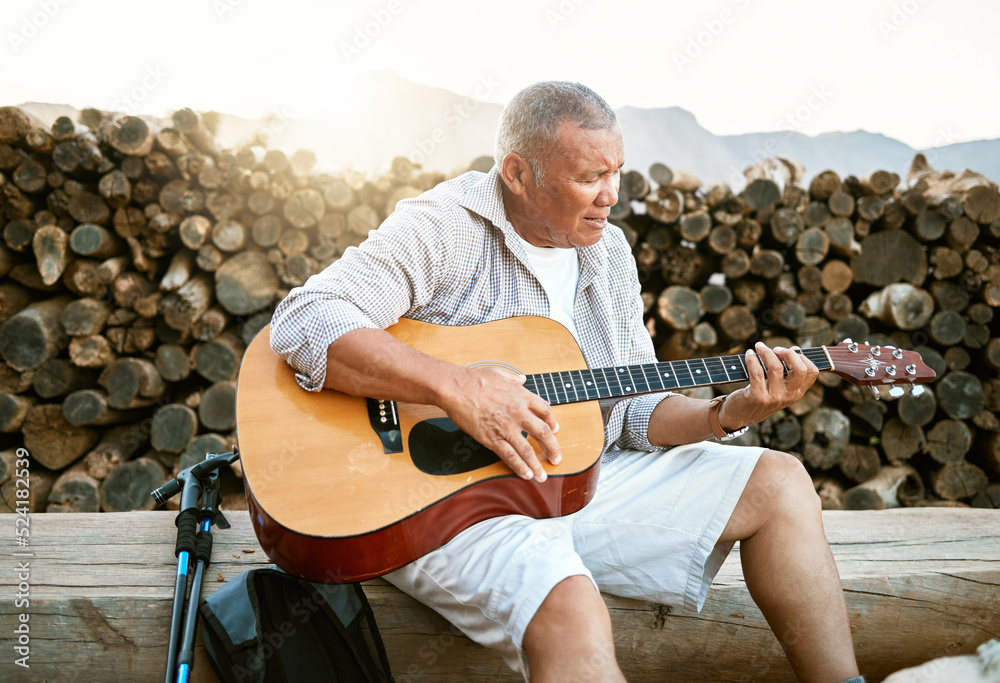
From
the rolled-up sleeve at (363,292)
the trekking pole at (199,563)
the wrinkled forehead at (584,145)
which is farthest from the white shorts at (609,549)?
the wrinkled forehead at (584,145)

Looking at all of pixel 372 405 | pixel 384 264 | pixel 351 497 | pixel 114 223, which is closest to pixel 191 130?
pixel 114 223

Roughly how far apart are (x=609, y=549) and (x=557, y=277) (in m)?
0.83

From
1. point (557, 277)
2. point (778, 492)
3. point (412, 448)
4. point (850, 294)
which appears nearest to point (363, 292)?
point (412, 448)

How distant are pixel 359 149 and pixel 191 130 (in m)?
1.17

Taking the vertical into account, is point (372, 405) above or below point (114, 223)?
above

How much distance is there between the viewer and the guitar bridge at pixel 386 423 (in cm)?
128

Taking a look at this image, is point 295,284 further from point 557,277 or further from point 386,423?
point 386,423

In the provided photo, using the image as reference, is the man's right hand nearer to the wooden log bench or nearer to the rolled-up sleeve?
the rolled-up sleeve

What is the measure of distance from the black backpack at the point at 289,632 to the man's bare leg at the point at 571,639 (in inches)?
19.7

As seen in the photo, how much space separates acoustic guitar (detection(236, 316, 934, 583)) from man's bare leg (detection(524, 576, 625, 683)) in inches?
10.1

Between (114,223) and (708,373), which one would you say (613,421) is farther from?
(114,223)

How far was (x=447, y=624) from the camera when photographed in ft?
4.86

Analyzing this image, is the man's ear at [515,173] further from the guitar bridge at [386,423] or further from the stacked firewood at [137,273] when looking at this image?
the stacked firewood at [137,273]

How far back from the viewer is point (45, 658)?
144cm
